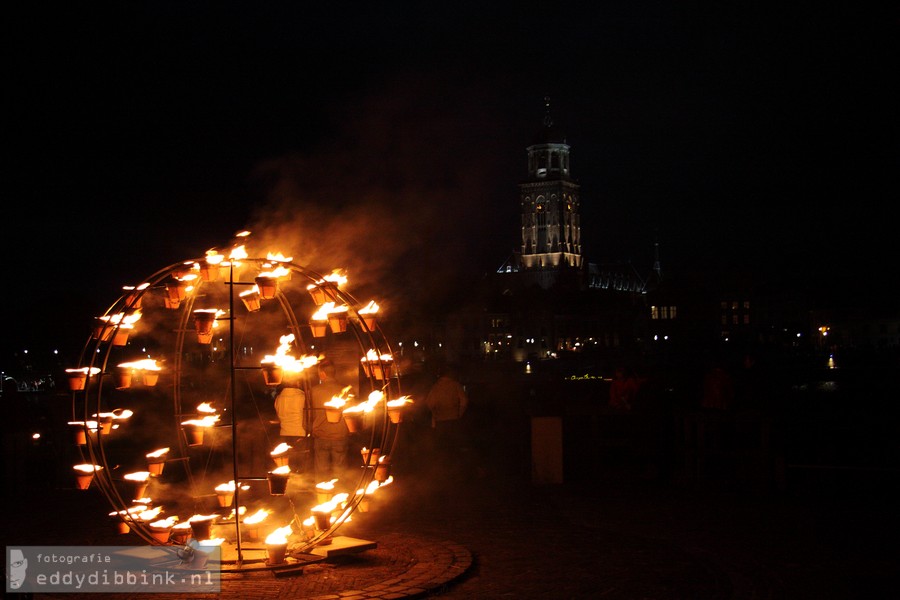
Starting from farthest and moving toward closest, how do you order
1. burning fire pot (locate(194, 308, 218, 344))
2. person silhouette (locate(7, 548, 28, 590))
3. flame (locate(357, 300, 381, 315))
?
flame (locate(357, 300, 381, 315))
burning fire pot (locate(194, 308, 218, 344))
person silhouette (locate(7, 548, 28, 590))

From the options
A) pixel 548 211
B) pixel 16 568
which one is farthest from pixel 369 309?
pixel 548 211

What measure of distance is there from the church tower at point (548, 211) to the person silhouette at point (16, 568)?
537 ft

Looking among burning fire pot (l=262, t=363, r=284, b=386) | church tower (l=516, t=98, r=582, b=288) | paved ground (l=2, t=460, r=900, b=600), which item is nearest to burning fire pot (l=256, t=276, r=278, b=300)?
burning fire pot (l=262, t=363, r=284, b=386)

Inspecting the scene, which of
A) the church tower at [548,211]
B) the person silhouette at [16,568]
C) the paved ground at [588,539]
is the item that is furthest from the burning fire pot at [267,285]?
the church tower at [548,211]

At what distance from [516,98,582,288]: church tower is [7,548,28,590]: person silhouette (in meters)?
164

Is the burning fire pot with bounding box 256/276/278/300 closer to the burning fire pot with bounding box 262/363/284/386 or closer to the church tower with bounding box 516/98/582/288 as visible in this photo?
the burning fire pot with bounding box 262/363/284/386

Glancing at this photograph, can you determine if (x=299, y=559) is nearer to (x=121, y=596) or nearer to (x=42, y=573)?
(x=121, y=596)

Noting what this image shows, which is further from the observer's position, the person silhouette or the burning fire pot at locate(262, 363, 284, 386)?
the burning fire pot at locate(262, 363, 284, 386)

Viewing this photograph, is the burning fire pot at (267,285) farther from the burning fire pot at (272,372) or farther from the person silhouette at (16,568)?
the person silhouette at (16,568)

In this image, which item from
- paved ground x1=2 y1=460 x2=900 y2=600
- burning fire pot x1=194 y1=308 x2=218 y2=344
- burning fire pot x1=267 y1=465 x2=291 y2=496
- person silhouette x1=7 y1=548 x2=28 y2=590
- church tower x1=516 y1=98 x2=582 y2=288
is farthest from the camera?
church tower x1=516 y1=98 x2=582 y2=288

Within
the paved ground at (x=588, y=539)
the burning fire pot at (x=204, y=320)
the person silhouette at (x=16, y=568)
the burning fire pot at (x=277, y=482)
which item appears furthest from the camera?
the burning fire pot at (x=204, y=320)

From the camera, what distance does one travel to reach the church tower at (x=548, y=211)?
175 meters

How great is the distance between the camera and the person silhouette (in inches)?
232

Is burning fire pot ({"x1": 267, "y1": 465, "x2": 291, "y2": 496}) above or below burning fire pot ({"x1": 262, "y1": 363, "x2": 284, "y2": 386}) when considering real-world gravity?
below
